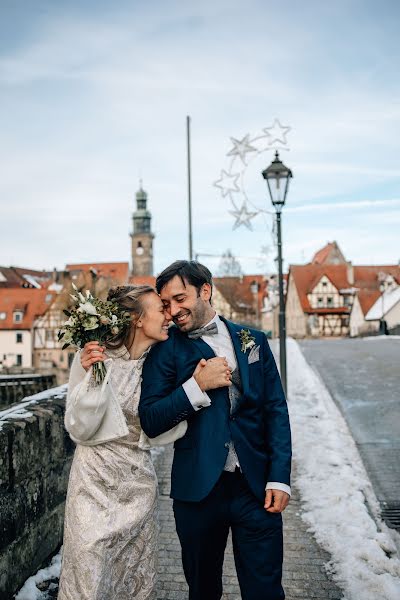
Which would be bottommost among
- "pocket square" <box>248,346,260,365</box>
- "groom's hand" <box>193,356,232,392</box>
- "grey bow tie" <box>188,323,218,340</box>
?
"groom's hand" <box>193,356,232,392</box>

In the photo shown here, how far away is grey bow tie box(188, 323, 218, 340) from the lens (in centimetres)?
312

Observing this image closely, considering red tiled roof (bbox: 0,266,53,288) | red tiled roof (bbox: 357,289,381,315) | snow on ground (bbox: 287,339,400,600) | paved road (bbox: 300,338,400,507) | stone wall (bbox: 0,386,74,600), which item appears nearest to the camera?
stone wall (bbox: 0,386,74,600)

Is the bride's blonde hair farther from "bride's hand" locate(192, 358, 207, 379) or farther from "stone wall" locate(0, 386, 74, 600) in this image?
"stone wall" locate(0, 386, 74, 600)

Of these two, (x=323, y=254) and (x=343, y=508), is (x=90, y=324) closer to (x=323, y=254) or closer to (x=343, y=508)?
(x=343, y=508)

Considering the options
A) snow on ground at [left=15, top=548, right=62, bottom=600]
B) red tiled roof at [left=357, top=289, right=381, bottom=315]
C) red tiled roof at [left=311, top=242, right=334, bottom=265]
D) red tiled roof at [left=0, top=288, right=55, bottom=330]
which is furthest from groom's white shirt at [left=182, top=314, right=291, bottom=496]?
red tiled roof at [left=311, top=242, right=334, bottom=265]

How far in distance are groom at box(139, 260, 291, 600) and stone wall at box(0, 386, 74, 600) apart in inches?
48.2

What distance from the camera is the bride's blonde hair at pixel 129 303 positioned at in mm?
3062

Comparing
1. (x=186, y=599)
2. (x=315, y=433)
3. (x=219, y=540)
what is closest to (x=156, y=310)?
(x=219, y=540)

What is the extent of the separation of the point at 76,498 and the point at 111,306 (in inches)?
34.9

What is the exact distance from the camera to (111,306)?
292 cm

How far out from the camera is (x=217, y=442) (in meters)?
2.92

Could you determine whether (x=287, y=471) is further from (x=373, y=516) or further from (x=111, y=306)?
(x=373, y=516)

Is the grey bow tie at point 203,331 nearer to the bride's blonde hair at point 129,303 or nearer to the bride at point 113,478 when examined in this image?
the bride at point 113,478

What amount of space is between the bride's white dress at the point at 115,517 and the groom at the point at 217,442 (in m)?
0.13
